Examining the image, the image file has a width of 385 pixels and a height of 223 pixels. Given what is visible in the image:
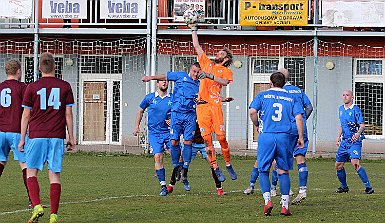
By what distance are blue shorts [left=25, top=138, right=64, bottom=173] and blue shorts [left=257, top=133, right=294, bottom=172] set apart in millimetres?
2907

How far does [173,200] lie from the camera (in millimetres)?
16094

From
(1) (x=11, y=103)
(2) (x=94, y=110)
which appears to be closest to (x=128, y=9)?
(2) (x=94, y=110)

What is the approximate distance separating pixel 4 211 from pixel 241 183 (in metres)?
7.78

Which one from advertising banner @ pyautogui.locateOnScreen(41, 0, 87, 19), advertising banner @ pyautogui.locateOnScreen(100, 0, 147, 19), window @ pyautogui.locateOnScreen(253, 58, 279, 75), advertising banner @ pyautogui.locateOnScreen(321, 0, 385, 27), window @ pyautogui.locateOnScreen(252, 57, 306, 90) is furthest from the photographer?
window @ pyautogui.locateOnScreen(253, 58, 279, 75)

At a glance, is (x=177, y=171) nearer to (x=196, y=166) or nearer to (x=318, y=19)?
(x=196, y=166)

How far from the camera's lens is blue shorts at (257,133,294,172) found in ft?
45.7

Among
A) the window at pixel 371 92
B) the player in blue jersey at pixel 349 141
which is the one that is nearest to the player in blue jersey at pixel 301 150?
the player in blue jersey at pixel 349 141

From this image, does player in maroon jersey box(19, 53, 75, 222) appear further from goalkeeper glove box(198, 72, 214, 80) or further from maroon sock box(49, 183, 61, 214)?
goalkeeper glove box(198, 72, 214, 80)

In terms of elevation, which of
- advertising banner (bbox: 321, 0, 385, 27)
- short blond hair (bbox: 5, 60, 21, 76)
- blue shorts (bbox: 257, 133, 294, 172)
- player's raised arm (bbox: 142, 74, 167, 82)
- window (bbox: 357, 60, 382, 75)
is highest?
advertising banner (bbox: 321, 0, 385, 27)

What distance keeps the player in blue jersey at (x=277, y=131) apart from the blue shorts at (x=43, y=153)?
287 cm

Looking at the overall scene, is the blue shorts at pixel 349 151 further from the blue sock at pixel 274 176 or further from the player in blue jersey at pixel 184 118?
the player in blue jersey at pixel 184 118

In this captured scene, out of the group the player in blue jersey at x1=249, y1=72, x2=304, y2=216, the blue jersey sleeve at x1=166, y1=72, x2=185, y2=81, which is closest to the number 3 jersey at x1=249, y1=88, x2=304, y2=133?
the player in blue jersey at x1=249, y1=72, x2=304, y2=216

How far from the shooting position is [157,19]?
34812 mm

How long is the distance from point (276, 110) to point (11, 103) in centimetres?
371
